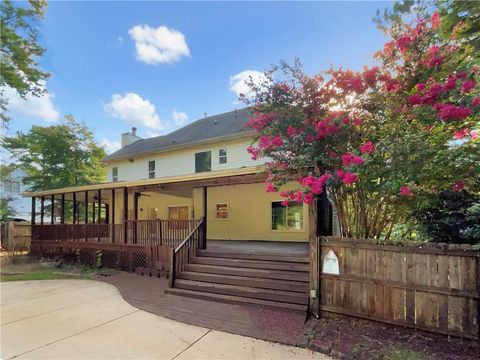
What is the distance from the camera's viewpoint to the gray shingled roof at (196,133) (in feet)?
45.3

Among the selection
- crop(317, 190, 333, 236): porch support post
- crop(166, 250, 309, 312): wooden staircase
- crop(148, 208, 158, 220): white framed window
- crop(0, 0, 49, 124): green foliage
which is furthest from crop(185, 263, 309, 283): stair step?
crop(0, 0, 49, 124): green foliage

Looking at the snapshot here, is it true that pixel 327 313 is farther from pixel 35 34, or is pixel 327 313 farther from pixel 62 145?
pixel 62 145

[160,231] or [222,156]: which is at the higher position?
[222,156]

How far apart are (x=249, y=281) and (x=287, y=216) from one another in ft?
19.2

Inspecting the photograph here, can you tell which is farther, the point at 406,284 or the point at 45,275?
the point at 45,275

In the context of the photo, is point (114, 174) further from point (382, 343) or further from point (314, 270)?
point (382, 343)

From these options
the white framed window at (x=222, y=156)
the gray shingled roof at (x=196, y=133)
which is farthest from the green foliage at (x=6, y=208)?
the white framed window at (x=222, y=156)

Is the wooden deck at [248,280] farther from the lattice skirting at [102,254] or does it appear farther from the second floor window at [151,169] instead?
the second floor window at [151,169]

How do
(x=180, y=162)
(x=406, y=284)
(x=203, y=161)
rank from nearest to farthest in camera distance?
(x=406, y=284)
(x=203, y=161)
(x=180, y=162)

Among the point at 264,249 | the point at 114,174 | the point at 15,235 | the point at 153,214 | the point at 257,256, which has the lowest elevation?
the point at 15,235

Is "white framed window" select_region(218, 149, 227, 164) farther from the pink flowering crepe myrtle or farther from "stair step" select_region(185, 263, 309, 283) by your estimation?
the pink flowering crepe myrtle

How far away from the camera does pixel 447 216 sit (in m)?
4.44

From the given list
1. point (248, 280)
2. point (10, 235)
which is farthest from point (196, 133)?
point (10, 235)

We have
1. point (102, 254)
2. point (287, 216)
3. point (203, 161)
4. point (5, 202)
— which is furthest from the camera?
point (5, 202)
